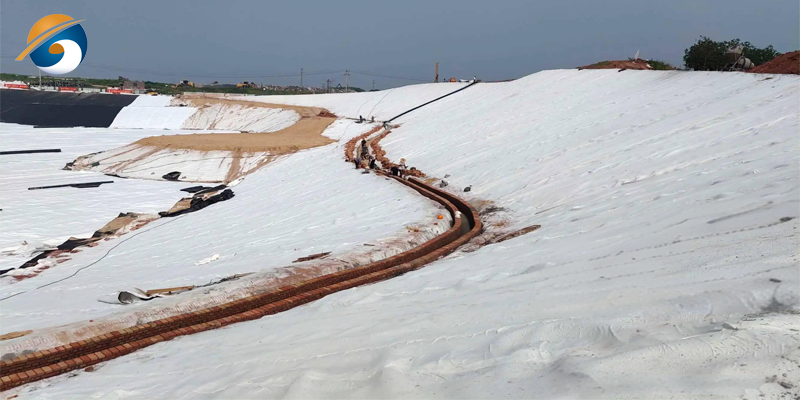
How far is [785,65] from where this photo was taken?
36.5ft

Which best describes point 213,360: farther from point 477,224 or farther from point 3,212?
point 3,212

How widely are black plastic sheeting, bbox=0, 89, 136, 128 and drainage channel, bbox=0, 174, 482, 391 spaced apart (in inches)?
1412

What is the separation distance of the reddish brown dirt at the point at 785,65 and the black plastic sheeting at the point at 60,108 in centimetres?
3718

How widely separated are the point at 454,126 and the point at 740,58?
8575mm

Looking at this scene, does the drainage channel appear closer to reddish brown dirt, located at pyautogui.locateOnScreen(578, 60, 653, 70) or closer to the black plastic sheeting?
reddish brown dirt, located at pyautogui.locateOnScreen(578, 60, 653, 70)

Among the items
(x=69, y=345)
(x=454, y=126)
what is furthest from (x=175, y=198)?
(x=69, y=345)

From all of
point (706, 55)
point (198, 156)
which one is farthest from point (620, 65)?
point (198, 156)

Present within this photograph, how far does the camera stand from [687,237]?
4480 mm

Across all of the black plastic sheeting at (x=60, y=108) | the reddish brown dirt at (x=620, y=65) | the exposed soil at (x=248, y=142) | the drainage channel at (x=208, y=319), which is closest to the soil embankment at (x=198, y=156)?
the exposed soil at (x=248, y=142)

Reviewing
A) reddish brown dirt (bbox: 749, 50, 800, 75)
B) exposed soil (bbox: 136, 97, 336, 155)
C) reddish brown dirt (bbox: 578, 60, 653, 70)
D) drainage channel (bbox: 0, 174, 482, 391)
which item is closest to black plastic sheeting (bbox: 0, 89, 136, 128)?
exposed soil (bbox: 136, 97, 336, 155)

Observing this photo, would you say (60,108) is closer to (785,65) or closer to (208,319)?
(208,319)

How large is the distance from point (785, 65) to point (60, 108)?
43.5 m

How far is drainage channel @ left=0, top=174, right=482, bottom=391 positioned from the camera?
4.28 metres

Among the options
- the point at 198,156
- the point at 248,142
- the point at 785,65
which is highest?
the point at 785,65
